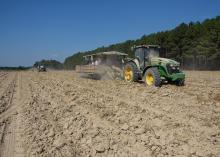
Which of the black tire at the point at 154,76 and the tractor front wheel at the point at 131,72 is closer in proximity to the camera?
the black tire at the point at 154,76

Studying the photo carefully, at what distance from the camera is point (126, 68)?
61.8 feet

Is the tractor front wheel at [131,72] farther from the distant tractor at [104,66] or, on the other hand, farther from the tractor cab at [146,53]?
the distant tractor at [104,66]

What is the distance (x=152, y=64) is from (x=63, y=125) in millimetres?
9190

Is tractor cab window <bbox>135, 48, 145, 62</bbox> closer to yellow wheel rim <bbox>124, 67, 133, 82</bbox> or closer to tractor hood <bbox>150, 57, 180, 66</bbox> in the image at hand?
tractor hood <bbox>150, 57, 180, 66</bbox>

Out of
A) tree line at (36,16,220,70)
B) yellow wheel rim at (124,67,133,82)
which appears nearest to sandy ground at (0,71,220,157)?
yellow wheel rim at (124,67,133,82)

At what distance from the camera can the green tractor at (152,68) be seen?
16125 millimetres

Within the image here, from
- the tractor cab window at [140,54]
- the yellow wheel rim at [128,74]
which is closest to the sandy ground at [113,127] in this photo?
the tractor cab window at [140,54]

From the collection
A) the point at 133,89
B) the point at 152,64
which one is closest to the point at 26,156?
the point at 133,89

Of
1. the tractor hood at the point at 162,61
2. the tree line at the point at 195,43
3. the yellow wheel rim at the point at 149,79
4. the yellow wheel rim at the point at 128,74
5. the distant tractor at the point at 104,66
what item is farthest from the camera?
the tree line at the point at 195,43

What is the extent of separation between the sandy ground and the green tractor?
12.0 feet

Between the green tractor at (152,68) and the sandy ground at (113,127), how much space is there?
3653 mm

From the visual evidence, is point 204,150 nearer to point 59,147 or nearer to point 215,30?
point 59,147

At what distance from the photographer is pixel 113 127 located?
793 cm

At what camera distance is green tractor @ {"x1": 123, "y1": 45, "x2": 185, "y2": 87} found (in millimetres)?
16125
